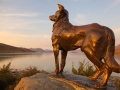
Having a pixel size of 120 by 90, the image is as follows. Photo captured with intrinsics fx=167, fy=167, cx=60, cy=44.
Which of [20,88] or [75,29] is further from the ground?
[75,29]

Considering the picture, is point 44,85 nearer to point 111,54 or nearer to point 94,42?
point 94,42

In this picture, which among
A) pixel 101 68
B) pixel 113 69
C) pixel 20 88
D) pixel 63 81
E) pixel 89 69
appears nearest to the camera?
pixel 113 69

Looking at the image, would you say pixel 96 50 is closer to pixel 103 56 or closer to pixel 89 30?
pixel 103 56

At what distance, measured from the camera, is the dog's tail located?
12.0 ft

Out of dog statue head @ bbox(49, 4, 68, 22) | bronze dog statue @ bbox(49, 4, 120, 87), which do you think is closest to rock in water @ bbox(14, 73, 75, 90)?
bronze dog statue @ bbox(49, 4, 120, 87)

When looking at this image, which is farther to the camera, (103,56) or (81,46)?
(81,46)

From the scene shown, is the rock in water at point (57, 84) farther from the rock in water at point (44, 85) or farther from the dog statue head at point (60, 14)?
the dog statue head at point (60, 14)

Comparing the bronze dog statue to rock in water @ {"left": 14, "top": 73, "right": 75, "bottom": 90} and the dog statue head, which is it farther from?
rock in water @ {"left": 14, "top": 73, "right": 75, "bottom": 90}

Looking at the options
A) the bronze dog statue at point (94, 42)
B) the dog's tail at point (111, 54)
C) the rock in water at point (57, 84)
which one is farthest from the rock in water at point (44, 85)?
the dog's tail at point (111, 54)

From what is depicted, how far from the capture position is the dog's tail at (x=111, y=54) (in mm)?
3670

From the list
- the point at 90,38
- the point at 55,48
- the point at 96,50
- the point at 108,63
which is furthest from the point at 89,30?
the point at 55,48

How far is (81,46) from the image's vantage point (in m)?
4.08

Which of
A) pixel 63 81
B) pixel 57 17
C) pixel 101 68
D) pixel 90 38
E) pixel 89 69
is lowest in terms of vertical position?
pixel 89 69

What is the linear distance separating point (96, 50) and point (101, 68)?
48cm
